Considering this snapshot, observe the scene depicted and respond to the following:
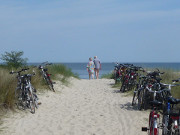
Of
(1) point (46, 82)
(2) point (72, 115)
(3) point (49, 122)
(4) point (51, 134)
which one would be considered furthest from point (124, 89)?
(4) point (51, 134)

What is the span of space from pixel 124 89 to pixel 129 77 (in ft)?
2.32

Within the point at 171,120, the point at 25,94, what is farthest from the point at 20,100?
the point at 171,120

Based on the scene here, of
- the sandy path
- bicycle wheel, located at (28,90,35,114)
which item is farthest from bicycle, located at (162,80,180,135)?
bicycle wheel, located at (28,90,35,114)

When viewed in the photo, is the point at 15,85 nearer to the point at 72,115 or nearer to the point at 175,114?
the point at 72,115

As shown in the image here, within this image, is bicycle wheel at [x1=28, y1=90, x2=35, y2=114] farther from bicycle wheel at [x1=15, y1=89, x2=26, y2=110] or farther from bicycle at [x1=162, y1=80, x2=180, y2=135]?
bicycle at [x1=162, y1=80, x2=180, y2=135]

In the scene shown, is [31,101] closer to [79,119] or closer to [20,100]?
[20,100]

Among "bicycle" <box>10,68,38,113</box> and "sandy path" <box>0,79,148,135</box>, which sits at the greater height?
"bicycle" <box>10,68,38,113</box>

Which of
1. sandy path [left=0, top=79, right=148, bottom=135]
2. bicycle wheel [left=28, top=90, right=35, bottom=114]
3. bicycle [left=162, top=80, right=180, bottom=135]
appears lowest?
sandy path [left=0, top=79, right=148, bottom=135]

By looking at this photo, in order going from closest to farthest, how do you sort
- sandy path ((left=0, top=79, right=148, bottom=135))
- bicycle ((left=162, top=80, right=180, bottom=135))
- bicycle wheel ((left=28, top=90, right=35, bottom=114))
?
bicycle ((left=162, top=80, right=180, bottom=135))
sandy path ((left=0, top=79, right=148, bottom=135))
bicycle wheel ((left=28, top=90, right=35, bottom=114))

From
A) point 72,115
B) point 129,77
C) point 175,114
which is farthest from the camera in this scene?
point 129,77

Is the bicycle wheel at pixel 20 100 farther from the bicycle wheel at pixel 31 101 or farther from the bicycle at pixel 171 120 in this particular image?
the bicycle at pixel 171 120

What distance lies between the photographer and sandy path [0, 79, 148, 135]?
6.93 m

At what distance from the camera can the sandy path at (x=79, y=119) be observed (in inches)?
273

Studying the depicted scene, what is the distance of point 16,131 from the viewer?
22.5 ft
